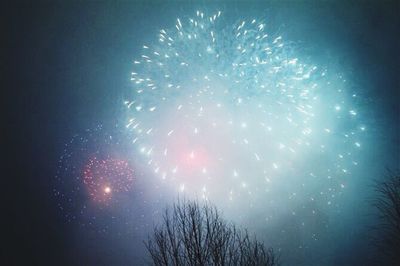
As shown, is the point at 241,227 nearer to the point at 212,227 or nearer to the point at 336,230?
the point at 336,230

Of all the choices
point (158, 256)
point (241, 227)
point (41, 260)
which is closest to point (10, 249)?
point (41, 260)

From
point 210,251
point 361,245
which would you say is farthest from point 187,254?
point 361,245

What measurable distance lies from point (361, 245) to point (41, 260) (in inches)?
1557

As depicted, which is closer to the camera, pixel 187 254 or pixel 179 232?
pixel 187 254

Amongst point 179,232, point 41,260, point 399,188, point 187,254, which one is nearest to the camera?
point 187,254

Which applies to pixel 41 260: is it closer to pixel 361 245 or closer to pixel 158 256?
pixel 158 256

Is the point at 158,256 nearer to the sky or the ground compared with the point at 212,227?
nearer to the ground

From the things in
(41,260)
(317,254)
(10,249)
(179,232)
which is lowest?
(179,232)

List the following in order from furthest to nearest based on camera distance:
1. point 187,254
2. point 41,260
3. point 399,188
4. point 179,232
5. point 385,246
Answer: point 41,260, point 385,246, point 399,188, point 179,232, point 187,254

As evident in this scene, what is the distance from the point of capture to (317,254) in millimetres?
27844

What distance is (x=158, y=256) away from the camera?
13930mm

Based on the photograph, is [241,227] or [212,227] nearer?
[212,227]

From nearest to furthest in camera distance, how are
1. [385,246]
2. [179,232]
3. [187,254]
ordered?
1. [187,254]
2. [179,232]
3. [385,246]

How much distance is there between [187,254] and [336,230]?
1975 cm
